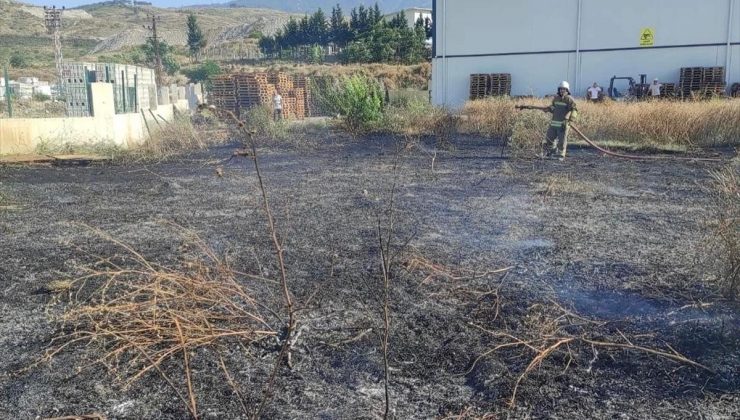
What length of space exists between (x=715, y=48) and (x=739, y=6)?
1.60 m

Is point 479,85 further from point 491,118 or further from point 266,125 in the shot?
point 266,125

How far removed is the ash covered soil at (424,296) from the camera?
3.41 m

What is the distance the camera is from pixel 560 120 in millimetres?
13008

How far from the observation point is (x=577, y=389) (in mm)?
3463

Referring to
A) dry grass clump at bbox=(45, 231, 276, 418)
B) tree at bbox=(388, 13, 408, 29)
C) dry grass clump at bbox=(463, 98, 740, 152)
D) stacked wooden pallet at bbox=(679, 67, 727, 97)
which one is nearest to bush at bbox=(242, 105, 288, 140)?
dry grass clump at bbox=(463, 98, 740, 152)

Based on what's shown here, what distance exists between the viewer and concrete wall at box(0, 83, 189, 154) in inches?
580

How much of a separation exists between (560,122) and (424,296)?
926cm

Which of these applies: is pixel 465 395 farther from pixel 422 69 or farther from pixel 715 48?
pixel 422 69

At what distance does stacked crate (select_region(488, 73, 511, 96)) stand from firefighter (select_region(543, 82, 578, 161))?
12.4m

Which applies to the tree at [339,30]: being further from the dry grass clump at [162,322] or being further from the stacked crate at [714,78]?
the dry grass clump at [162,322]

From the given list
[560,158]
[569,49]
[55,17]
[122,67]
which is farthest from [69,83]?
[55,17]

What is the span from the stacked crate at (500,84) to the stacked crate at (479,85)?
0.19 meters

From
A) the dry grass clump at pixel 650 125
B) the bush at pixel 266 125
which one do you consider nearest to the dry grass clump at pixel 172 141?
the bush at pixel 266 125

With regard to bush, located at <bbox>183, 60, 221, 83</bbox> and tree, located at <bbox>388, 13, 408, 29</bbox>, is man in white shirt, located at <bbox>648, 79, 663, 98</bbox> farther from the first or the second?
bush, located at <bbox>183, 60, 221, 83</bbox>
